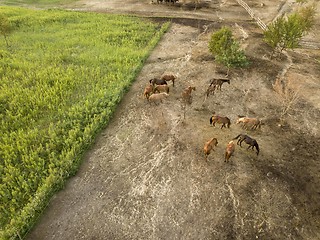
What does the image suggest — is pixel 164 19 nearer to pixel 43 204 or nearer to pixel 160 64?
pixel 160 64

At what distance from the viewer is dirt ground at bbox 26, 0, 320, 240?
11156 mm

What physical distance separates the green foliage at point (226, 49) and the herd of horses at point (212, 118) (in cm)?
335

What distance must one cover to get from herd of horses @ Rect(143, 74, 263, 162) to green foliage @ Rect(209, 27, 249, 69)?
3.35 metres

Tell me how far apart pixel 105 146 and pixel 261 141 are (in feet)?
26.3

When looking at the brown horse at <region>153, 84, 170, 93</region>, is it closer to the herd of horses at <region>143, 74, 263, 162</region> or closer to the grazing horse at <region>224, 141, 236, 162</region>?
the herd of horses at <region>143, 74, 263, 162</region>

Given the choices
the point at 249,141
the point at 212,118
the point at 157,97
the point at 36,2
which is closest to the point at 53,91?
the point at 157,97

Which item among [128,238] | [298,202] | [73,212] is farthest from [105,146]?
[298,202]

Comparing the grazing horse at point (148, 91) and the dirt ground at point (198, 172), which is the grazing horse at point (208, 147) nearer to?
the dirt ground at point (198, 172)

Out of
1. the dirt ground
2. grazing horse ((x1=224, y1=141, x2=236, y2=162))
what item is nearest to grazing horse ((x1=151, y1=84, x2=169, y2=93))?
the dirt ground

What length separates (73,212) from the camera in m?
11.6

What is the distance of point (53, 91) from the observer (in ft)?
61.7

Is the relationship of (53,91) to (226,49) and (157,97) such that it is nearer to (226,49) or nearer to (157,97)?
(157,97)

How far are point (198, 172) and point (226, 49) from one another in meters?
11.9

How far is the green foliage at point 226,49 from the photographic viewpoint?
70.3 feet
